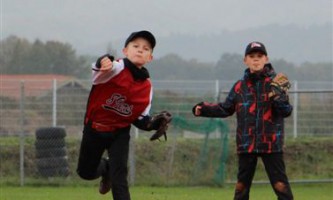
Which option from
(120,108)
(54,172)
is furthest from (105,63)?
(54,172)

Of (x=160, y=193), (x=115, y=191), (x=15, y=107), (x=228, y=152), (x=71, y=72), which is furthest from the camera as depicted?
(x=71, y=72)

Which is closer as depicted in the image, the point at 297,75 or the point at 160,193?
the point at 160,193

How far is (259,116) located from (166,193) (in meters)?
5.88

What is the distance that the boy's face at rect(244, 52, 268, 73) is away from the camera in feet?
28.9

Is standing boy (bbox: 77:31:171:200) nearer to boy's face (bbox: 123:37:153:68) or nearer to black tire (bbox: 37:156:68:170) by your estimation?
boy's face (bbox: 123:37:153:68)

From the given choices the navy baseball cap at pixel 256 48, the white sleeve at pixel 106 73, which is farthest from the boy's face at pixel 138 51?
the navy baseball cap at pixel 256 48

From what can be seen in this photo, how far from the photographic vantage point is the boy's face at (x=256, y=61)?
8.80 meters

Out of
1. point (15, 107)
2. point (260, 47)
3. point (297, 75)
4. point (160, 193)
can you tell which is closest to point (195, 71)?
point (297, 75)

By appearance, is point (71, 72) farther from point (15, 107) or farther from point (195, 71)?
point (15, 107)

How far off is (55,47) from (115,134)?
30843 mm

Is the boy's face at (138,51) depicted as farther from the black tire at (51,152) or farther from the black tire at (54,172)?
the black tire at (51,152)

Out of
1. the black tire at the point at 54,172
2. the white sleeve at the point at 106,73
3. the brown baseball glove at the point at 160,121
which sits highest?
the white sleeve at the point at 106,73

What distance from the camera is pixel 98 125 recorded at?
26.8ft

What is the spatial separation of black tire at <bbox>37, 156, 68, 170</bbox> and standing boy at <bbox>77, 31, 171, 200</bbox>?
28.0 feet
